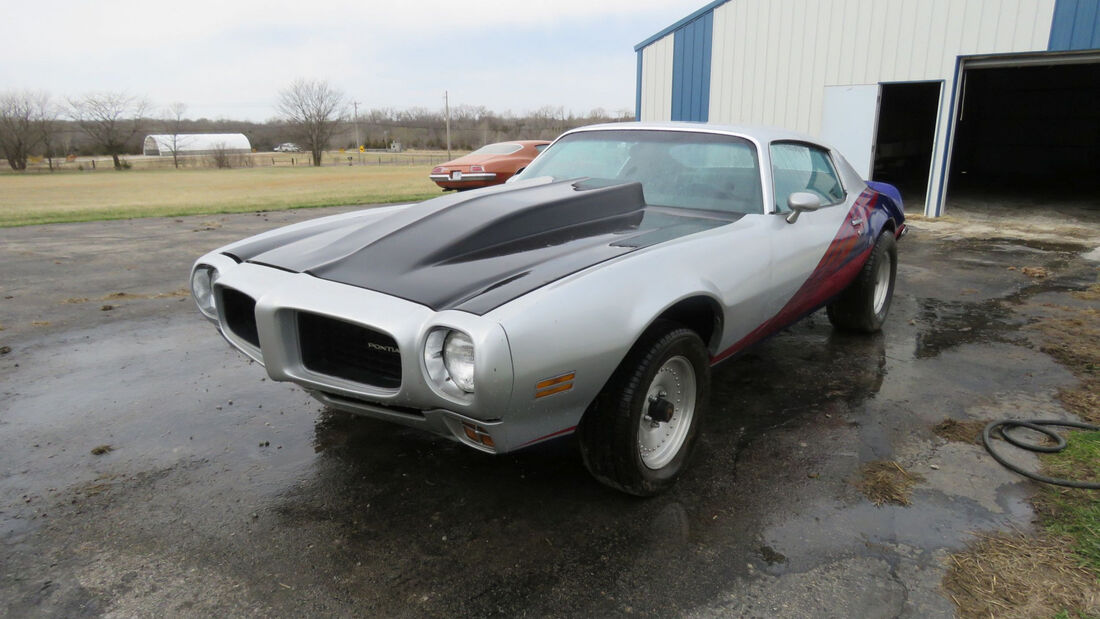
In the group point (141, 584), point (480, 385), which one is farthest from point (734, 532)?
point (141, 584)

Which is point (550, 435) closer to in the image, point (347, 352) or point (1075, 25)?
point (347, 352)

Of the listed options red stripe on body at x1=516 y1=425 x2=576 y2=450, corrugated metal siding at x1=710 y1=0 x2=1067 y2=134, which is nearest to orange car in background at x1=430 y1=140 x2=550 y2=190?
corrugated metal siding at x1=710 y1=0 x2=1067 y2=134

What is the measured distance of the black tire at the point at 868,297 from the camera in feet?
15.4

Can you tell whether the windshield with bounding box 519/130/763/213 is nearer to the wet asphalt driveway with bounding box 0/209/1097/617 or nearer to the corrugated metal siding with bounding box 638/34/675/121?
the wet asphalt driveway with bounding box 0/209/1097/617

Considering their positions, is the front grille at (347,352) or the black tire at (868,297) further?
the black tire at (868,297)

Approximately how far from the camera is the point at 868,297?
15.6 feet

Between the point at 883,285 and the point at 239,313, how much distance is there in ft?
14.6

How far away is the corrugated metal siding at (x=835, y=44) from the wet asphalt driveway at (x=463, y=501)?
27.0 ft

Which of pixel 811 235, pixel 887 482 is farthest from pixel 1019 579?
pixel 811 235

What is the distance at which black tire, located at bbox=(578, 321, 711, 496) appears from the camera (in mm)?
2479

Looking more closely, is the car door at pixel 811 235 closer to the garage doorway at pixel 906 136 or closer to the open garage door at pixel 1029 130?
the garage doorway at pixel 906 136

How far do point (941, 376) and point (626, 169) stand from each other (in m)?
2.31

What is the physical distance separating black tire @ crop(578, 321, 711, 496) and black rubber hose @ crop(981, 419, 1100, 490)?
4.61ft

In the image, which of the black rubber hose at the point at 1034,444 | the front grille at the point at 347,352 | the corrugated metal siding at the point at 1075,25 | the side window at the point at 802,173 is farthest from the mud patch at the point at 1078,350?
the corrugated metal siding at the point at 1075,25
